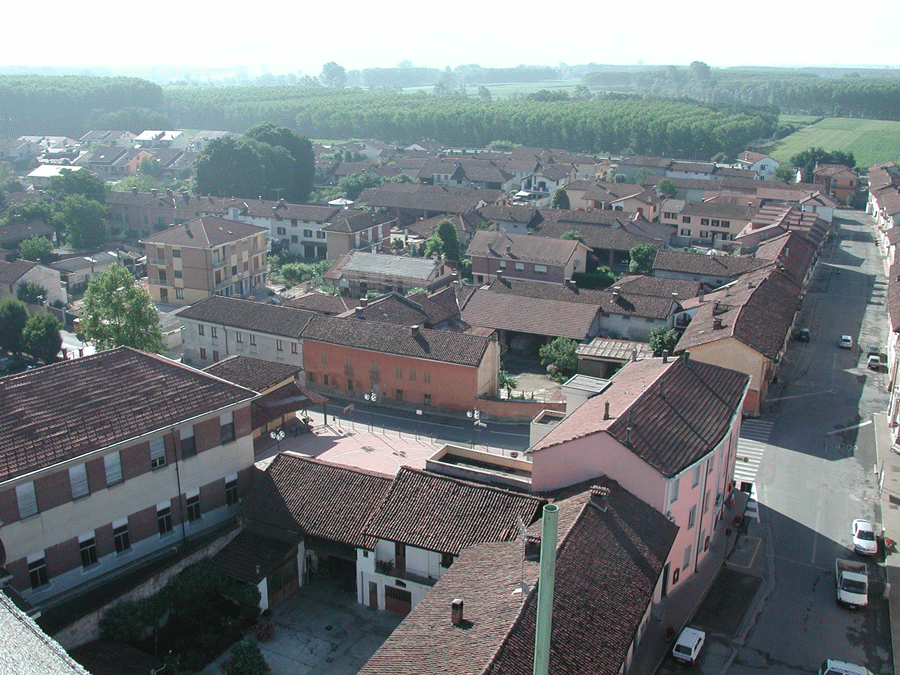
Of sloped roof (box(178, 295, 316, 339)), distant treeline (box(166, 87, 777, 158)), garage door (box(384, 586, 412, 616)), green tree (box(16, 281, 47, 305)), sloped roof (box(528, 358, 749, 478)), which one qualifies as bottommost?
garage door (box(384, 586, 412, 616))

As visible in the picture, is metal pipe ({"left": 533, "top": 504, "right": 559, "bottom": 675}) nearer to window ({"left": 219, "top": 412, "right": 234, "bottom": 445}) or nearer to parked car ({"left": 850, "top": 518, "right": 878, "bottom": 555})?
window ({"left": 219, "top": 412, "right": 234, "bottom": 445})

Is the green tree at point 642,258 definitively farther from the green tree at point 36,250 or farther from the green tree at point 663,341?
the green tree at point 36,250

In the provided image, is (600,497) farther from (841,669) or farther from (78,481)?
(78,481)

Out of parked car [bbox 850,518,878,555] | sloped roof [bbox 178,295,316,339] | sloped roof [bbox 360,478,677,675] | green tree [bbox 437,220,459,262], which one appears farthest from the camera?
green tree [bbox 437,220,459,262]

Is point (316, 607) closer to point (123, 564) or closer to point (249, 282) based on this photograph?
point (123, 564)

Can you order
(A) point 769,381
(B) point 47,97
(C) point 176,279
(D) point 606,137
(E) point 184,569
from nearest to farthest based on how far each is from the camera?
(E) point 184,569, (A) point 769,381, (C) point 176,279, (D) point 606,137, (B) point 47,97

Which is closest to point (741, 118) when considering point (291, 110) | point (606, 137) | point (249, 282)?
point (606, 137)

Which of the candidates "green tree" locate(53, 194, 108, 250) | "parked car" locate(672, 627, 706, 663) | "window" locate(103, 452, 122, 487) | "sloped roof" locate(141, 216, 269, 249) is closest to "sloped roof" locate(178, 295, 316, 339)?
"sloped roof" locate(141, 216, 269, 249)
